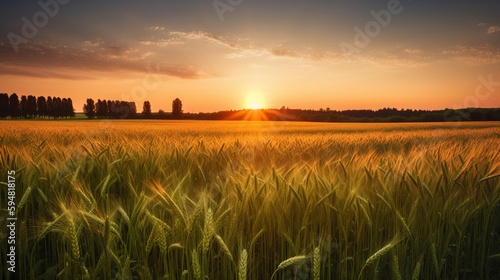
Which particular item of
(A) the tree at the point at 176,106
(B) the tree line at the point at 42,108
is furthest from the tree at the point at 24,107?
(A) the tree at the point at 176,106

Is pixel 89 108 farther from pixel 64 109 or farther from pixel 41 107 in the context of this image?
pixel 41 107

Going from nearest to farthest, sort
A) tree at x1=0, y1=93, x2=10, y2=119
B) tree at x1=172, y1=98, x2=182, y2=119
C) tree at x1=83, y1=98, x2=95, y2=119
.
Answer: tree at x1=0, y1=93, x2=10, y2=119 < tree at x1=172, y1=98, x2=182, y2=119 < tree at x1=83, y1=98, x2=95, y2=119

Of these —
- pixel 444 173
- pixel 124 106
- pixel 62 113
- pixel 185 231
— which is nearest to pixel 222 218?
pixel 185 231

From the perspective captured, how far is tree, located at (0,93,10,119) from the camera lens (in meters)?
58.0

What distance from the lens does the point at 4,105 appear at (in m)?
58.7

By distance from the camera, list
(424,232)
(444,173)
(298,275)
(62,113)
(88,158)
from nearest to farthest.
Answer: (298,275) < (424,232) < (444,173) < (88,158) < (62,113)

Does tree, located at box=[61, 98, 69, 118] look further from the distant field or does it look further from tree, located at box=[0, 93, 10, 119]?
the distant field

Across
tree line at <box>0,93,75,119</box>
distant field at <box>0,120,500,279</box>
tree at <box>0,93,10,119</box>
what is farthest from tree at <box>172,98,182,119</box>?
distant field at <box>0,120,500,279</box>

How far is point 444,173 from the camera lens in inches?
89.8

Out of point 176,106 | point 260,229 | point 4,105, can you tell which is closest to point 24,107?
point 4,105

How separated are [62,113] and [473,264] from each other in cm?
8200

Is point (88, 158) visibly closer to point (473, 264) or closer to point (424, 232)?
point (424, 232)

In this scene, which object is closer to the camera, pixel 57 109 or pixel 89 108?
pixel 57 109

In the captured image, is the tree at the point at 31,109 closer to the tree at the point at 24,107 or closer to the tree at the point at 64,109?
the tree at the point at 24,107
